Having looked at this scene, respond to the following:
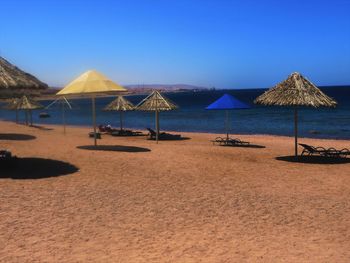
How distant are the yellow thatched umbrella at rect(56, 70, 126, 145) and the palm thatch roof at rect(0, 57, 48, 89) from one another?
2.26 metres

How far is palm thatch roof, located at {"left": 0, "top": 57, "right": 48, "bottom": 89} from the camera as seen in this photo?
8.58 meters

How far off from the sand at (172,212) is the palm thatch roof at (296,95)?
2053 mm

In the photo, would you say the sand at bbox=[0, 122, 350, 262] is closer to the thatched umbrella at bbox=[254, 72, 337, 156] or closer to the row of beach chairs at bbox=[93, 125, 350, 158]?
the row of beach chairs at bbox=[93, 125, 350, 158]

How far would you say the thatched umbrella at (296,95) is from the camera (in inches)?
472

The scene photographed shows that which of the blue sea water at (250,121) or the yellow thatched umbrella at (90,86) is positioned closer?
the yellow thatched umbrella at (90,86)

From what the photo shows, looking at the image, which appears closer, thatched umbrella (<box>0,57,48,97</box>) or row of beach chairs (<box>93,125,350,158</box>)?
thatched umbrella (<box>0,57,48,97</box>)

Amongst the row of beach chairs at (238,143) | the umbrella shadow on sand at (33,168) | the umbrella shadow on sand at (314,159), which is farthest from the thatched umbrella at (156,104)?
the umbrella shadow on sand at (33,168)

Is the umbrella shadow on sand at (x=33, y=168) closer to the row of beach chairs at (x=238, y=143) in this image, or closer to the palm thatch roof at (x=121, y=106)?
the row of beach chairs at (x=238, y=143)

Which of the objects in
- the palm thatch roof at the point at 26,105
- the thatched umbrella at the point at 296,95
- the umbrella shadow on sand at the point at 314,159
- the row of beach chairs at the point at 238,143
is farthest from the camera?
the palm thatch roof at the point at 26,105

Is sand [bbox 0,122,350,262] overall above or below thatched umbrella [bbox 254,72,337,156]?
below

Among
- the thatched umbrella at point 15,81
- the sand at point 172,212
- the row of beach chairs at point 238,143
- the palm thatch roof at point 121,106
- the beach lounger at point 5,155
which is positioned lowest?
the sand at point 172,212

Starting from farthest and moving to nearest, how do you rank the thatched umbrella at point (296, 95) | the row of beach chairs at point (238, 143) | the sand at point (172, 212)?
the row of beach chairs at point (238, 143) < the thatched umbrella at point (296, 95) < the sand at point (172, 212)

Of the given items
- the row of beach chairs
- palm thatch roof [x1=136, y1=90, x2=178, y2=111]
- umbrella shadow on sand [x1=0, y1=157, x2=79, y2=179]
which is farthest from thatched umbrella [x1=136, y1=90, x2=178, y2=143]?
umbrella shadow on sand [x1=0, y1=157, x2=79, y2=179]

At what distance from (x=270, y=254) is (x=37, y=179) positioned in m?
5.03
